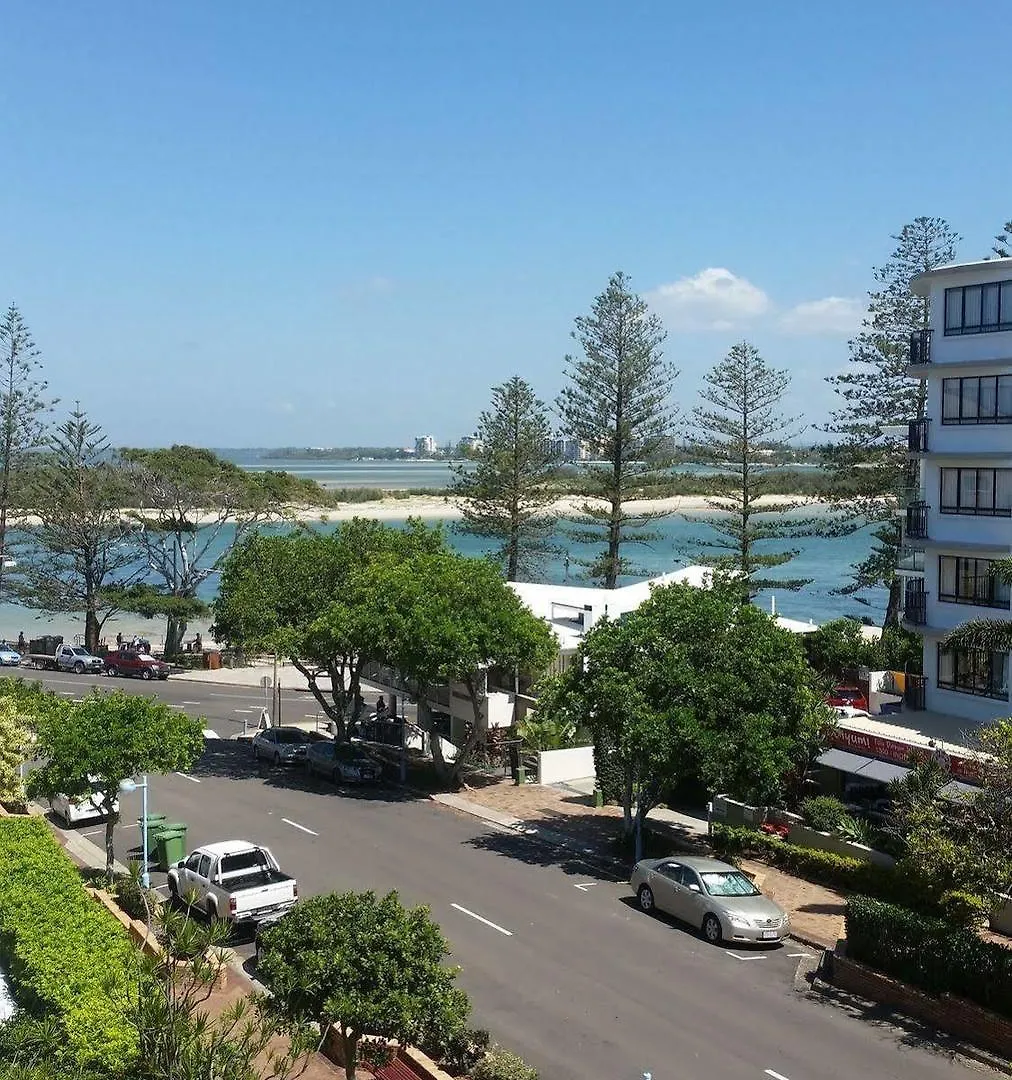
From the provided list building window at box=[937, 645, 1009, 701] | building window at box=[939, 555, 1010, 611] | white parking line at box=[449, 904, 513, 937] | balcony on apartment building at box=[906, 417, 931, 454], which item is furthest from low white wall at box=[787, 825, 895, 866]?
balcony on apartment building at box=[906, 417, 931, 454]

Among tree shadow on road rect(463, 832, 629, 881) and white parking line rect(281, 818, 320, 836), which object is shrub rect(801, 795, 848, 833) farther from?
white parking line rect(281, 818, 320, 836)

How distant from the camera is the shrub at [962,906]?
14.9 metres

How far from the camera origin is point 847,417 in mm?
46281

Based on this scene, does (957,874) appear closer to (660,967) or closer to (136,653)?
(660,967)

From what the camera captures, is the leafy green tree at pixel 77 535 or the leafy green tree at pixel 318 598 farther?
the leafy green tree at pixel 77 535

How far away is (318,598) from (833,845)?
14.4 metres

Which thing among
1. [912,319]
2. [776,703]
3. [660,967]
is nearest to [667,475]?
[912,319]

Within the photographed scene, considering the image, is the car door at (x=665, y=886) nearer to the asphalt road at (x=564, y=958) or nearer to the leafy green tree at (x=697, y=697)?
the asphalt road at (x=564, y=958)

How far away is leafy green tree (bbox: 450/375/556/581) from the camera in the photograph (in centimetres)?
5781

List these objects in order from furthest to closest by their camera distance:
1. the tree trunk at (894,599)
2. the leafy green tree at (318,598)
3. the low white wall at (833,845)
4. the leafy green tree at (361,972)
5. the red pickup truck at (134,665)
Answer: the red pickup truck at (134,665)
the tree trunk at (894,599)
the leafy green tree at (318,598)
the low white wall at (833,845)
the leafy green tree at (361,972)

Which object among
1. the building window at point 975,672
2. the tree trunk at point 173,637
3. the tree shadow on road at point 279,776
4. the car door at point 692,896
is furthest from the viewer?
the tree trunk at point 173,637

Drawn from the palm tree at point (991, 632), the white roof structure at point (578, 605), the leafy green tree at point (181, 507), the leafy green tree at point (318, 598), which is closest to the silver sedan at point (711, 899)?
the palm tree at point (991, 632)

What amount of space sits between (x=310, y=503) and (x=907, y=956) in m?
55.7

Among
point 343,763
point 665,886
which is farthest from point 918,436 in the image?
point 343,763
